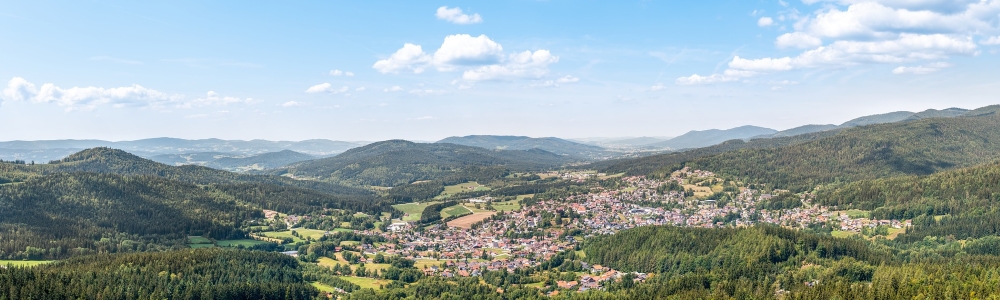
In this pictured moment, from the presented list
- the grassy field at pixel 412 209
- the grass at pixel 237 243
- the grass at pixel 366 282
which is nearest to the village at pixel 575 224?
the grass at pixel 366 282

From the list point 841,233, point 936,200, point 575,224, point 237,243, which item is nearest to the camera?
point 841,233

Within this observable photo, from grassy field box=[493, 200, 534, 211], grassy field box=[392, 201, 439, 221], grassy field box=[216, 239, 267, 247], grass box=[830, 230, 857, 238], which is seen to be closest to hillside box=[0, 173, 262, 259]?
grassy field box=[216, 239, 267, 247]

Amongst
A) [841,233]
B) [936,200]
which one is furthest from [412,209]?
[936,200]

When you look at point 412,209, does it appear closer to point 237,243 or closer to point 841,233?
point 237,243

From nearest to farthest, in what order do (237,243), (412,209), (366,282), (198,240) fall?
(366,282), (237,243), (198,240), (412,209)

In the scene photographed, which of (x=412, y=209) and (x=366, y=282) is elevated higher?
(x=412, y=209)

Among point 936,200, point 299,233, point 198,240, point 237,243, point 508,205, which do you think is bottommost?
point 299,233

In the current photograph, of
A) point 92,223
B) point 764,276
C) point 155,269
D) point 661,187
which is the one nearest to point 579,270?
point 764,276

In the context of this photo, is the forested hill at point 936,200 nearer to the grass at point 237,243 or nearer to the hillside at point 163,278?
the hillside at point 163,278
